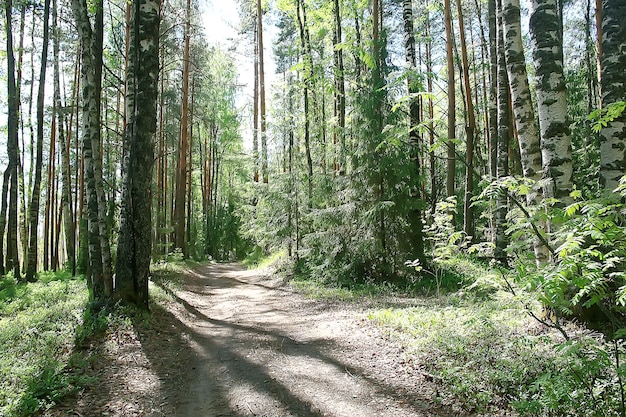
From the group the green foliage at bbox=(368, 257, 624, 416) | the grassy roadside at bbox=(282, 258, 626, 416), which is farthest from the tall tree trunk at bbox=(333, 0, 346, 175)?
the green foliage at bbox=(368, 257, 624, 416)

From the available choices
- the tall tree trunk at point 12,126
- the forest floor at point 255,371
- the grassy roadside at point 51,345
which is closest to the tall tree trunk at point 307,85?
the grassy roadside at point 51,345

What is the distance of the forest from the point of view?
3641mm

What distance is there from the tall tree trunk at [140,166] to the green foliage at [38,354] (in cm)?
117

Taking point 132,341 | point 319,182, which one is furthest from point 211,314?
point 319,182

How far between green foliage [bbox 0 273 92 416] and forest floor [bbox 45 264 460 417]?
247 millimetres

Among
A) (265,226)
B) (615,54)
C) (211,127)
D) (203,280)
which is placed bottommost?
(203,280)

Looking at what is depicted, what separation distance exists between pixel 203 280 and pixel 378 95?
1050 centimetres

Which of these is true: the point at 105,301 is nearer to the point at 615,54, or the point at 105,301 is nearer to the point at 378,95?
the point at 378,95

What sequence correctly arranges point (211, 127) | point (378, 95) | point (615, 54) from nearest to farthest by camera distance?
point (615, 54), point (378, 95), point (211, 127)

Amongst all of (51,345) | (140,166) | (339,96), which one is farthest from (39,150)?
(51,345)

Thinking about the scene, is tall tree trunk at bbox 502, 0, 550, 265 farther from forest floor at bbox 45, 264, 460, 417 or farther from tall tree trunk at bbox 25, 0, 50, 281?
tall tree trunk at bbox 25, 0, 50, 281

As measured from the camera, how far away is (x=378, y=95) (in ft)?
35.7

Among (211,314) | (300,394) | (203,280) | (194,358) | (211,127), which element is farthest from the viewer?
(211,127)

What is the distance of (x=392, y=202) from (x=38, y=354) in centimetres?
792
